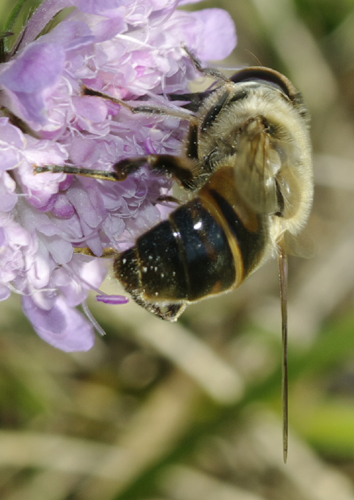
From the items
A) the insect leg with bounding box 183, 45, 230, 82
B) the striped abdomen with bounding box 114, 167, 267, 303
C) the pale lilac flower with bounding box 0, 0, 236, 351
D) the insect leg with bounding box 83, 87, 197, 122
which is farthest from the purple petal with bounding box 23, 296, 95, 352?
the insect leg with bounding box 183, 45, 230, 82

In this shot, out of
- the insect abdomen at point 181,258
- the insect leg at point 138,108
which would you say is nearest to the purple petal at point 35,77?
the insect leg at point 138,108

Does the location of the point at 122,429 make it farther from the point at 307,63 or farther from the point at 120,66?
the point at 307,63

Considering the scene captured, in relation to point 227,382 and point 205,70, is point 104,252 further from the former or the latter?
point 227,382

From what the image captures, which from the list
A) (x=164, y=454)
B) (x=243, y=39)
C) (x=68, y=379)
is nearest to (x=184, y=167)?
A: (x=164, y=454)

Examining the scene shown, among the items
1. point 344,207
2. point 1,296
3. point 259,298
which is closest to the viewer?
point 1,296

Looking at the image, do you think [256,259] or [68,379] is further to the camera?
[68,379]

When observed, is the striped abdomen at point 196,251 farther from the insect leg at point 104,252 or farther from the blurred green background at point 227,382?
the blurred green background at point 227,382
